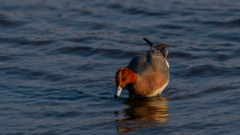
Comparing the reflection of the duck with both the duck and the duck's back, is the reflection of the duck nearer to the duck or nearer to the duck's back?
the duck

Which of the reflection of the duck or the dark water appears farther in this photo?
the dark water

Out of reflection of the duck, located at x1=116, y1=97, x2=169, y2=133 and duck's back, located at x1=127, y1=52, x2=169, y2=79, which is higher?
duck's back, located at x1=127, y1=52, x2=169, y2=79

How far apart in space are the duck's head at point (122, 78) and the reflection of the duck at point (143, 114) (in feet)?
1.02

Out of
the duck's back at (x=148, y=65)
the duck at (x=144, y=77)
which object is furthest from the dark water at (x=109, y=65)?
the duck's back at (x=148, y=65)

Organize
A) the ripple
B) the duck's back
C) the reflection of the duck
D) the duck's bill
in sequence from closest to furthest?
the reflection of the duck
the duck's bill
the duck's back
the ripple

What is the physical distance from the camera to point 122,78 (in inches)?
259

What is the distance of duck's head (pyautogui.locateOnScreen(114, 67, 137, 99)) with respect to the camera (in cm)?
653

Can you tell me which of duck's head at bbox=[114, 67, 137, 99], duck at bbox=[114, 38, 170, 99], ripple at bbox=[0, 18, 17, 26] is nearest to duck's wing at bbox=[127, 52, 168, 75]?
duck at bbox=[114, 38, 170, 99]

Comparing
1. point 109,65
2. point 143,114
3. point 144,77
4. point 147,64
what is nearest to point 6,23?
point 109,65

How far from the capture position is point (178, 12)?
13.2 m

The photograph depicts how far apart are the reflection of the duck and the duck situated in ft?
0.41

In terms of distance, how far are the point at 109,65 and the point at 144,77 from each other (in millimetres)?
2254

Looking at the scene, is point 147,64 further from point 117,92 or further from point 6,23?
point 6,23

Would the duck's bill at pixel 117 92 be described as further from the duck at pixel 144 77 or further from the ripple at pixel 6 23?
the ripple at pixel 6 23
